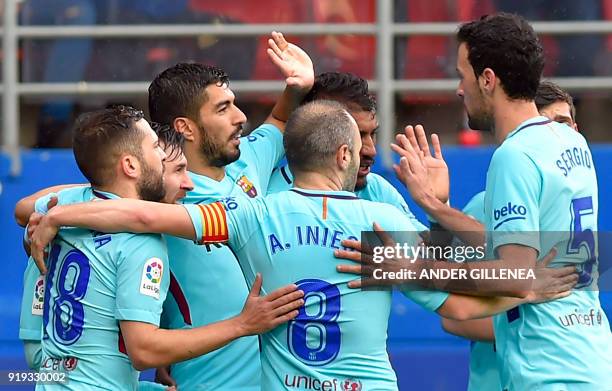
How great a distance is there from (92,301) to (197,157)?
1.04 meters

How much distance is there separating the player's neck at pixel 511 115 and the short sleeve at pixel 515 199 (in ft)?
0.73

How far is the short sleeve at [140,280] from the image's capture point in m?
3.97

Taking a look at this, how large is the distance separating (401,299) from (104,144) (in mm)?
3003

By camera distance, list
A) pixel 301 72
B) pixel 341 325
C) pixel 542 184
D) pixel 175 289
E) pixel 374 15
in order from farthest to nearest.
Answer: pixel 374 15 → pixel 301 72 → pixel 175 289 → pixel 542 184 → pixel 341 325

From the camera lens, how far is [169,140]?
4617 mm

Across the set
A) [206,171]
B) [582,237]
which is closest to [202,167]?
[206,171]

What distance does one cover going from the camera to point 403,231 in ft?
13.3

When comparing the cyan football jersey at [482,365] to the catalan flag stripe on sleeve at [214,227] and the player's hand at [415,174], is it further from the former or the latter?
the catalan flag stripe on sleeve at [214,227]

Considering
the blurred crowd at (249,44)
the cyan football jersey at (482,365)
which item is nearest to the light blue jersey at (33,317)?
the cyan football jersey at (482,365)

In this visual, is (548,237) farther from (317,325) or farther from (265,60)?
(265,60)

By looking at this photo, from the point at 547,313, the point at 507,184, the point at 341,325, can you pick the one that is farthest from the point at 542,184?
the point at 341,325

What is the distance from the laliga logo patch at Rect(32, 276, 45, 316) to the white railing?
2445 millimetres

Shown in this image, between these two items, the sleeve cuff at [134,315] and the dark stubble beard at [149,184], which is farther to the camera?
the dark stubble beard at [149,184]

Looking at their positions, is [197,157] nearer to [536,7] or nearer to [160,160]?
[160,160]
